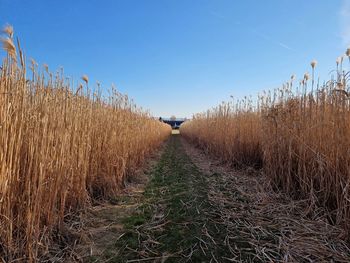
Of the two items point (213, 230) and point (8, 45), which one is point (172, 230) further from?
point (8, 45)

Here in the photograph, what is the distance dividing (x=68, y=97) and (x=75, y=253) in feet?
4.82

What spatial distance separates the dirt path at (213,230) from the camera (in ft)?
6.61

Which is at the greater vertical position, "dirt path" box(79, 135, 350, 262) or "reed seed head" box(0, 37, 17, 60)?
"reed seed head" box(0, 37, 17, 60)

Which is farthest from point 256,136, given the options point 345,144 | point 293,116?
point 345,144

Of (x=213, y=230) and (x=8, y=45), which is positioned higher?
(x=8, y=45)

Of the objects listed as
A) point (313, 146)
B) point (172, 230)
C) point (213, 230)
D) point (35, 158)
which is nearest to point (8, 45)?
point (35, 158)

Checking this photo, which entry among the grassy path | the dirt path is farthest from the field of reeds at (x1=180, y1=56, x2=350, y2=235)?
the grassy path

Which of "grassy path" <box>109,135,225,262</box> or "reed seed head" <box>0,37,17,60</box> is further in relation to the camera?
"grassy path" <box>109,135,225,262</box>

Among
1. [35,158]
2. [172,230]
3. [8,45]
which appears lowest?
[172,230]

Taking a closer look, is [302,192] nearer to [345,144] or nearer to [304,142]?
[304,142]

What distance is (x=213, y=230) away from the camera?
247 cm

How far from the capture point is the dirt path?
2014 millimetres

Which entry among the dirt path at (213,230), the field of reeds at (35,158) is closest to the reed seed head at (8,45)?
the field of reeds at (35,158)

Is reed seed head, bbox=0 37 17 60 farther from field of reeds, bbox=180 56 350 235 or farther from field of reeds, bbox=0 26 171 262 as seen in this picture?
field of reeds, bbox=180 56 350 235
